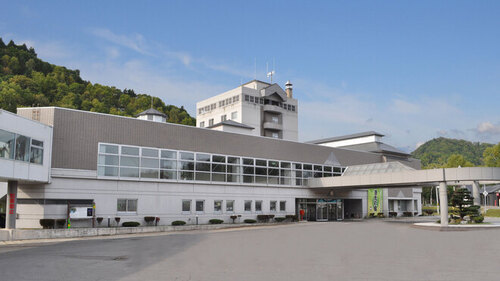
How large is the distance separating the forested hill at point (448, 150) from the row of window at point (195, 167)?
134138 mm

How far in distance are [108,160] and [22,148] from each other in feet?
25.8

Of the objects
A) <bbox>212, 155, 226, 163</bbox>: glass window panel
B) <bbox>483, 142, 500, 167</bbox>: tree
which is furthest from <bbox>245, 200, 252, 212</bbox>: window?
<bbox>483, 142, 500, 167</bbox>: tree

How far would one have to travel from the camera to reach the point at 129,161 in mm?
34656

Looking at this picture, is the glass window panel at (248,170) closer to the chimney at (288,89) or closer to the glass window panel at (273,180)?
the glass window panel at (273,180)

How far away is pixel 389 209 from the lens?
61.2 meters

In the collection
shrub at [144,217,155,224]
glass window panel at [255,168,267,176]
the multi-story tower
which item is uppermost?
the multi-story tower

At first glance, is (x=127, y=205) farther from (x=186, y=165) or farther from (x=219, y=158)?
(x=219, y=158)

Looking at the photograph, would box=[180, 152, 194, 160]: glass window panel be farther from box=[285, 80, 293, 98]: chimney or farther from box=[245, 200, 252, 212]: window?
box=[285, 80, 293, 98]: chimney

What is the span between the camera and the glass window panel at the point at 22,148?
25781mm

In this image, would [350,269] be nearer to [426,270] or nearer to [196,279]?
[426,270]

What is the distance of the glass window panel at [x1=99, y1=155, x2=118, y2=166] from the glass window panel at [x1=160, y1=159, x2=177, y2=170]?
4.13 meters

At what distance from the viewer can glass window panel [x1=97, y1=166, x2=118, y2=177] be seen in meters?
33.0

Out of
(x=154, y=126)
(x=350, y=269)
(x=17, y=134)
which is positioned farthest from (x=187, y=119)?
(x=350, y=269)

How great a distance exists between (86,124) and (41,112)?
10.7 ft
